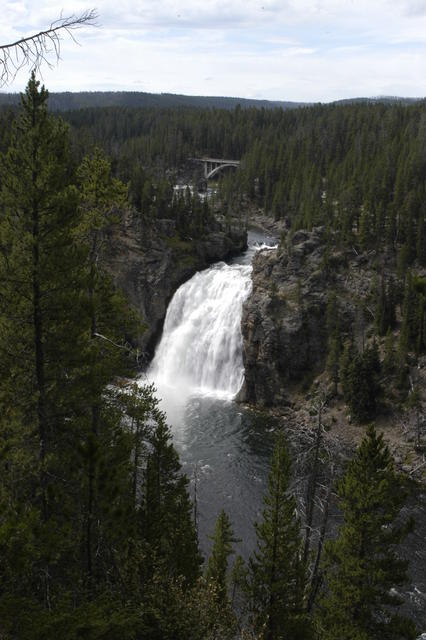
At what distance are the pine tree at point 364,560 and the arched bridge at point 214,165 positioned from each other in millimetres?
155001

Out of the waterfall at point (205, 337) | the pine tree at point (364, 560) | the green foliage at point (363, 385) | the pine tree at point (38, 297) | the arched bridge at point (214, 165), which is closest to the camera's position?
the pine tree at point (38, 297)

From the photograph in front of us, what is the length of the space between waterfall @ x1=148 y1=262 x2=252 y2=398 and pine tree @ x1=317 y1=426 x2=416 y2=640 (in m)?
41.9

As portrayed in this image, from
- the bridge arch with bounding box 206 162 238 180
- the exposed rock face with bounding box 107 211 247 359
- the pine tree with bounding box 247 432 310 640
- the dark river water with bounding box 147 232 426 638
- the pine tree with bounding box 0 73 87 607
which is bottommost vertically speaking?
the dark river water with bounding box 147 232 426 638

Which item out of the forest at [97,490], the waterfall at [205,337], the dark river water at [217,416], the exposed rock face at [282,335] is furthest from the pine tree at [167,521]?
the waterfall at [205,337]

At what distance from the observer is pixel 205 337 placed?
69312mm

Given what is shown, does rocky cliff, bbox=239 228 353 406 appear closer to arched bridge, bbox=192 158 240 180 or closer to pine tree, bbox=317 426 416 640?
pine tree, bbox=317 426 416 640

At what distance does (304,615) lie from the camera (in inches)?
914

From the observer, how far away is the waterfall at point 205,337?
66.4 m

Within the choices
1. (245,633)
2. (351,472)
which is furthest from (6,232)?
(351,472)

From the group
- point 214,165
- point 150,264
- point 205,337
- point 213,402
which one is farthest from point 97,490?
point 214,165

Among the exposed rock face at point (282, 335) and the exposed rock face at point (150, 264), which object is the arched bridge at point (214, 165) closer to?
the exposed rock face at point (150, 264)

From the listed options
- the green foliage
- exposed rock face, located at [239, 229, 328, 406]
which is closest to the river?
exposed rock face, located at [239, 229, 328, 406]

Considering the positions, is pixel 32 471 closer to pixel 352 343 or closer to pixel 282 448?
pixel 282 448

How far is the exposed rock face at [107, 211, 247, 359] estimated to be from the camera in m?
75.5
